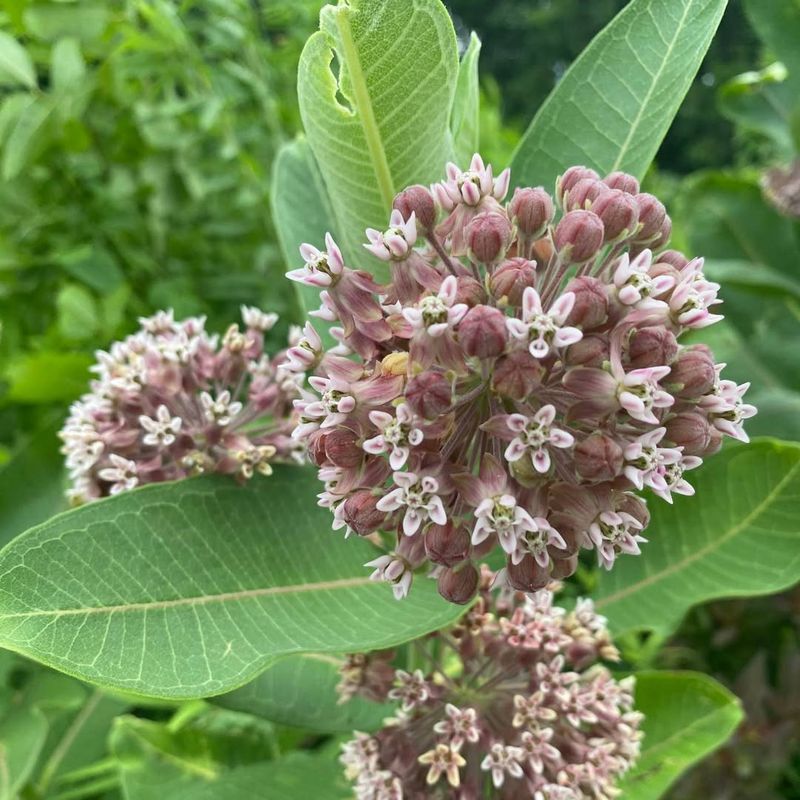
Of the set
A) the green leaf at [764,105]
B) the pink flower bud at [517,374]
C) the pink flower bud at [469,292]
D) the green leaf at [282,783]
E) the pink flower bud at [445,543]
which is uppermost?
the pink flower bud at [469,292]

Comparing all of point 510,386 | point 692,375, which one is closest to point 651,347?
point 692,375

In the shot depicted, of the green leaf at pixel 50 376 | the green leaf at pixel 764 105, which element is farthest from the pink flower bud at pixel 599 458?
the green leaf at pixel 764 105

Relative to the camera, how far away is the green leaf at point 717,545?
1430 millimetres

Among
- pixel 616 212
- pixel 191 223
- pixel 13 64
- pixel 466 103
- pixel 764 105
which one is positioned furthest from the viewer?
pixel 764 105

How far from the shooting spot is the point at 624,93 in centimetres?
129

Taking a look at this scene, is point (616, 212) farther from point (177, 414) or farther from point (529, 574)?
point (177, 414)

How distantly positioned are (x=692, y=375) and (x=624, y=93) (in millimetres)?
522

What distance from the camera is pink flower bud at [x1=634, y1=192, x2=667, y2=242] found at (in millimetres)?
1062

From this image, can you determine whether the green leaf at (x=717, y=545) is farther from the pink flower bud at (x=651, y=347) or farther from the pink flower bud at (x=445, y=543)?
the pink flower bud at (x=445, y=543)

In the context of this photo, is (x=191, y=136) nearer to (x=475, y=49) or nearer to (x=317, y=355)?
(x=475, y=49)

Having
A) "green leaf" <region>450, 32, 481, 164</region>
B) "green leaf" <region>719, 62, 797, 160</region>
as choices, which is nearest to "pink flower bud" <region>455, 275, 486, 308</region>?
"green leaf" <region>450, 32, 481, 164</region>

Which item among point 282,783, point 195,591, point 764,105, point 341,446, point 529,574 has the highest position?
point 341,446

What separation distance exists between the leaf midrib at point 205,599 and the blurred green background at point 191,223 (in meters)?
0.96

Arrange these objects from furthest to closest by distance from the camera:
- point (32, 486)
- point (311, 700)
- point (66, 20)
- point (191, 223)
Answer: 1. point (191, 223)
2. point (66, 20)
3. point (32, 486)
4. point (311, 700)
